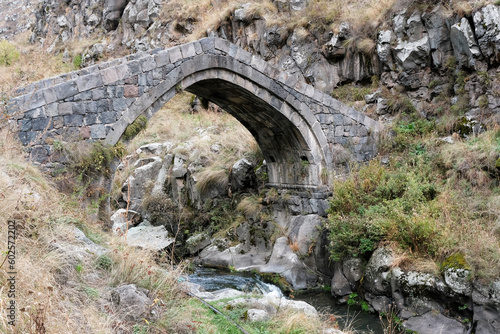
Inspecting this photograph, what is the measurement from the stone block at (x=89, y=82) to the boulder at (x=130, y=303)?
4.42m

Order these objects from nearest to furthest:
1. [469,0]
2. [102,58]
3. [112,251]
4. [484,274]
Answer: [112,251], [484,274], [469,0], [102,58]

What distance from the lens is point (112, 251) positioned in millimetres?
4102

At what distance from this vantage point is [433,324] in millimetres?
5637

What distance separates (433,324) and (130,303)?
450 centimetres

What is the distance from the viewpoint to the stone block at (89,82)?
666 centimetres

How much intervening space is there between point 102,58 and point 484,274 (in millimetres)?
19735

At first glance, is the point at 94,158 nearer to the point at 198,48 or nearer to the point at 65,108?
the point at 65,108

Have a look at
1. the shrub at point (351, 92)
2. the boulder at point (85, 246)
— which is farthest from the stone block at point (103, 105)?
the shrub at point (351, 92)

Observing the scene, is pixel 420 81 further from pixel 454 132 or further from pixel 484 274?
pixel 484 274

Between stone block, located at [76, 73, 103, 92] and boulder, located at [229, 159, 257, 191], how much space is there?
17.9ft

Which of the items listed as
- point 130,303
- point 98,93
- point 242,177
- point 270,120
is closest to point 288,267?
point 270,120

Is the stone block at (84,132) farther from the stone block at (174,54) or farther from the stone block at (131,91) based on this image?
the stone block at (174,54)

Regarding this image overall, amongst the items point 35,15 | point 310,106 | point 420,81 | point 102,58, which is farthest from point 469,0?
point 35,15

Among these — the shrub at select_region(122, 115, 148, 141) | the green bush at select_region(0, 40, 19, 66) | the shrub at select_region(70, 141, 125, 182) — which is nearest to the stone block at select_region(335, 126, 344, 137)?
the shrub at select_region(122, 115, 148, 141)
